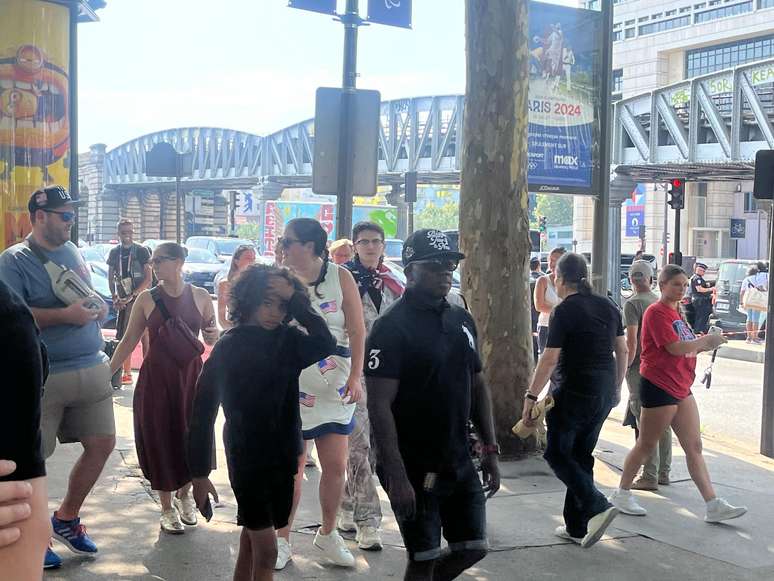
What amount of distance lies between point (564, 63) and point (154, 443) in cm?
594

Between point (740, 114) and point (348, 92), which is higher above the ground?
point (740, 114)

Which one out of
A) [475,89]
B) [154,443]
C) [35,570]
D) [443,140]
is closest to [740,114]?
[443,140]

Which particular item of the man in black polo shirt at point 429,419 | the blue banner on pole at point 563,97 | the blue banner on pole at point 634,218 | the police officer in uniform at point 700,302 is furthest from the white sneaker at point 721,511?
the blue banner on pole at point 634,218

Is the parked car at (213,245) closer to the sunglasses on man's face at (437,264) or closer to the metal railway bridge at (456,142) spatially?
the metal railway bridge at (456,142)

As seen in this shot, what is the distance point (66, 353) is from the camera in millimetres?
5070

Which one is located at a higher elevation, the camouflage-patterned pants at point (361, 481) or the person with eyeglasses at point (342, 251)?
the person with eyeglasses at point (342, 251)

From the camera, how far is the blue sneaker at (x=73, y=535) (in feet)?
17.2

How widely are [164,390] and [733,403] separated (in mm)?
9087

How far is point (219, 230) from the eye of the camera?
85688 mm

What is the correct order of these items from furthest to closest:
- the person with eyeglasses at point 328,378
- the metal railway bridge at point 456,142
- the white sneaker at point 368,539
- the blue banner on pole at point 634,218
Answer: the blue banner on pole at point 634,218
the metal railway bridge at point 456,142
the white sneaker at point 368,539
the person with eyeglasses at point 328,378

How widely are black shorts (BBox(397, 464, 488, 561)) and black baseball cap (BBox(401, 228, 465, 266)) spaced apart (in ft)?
2.87

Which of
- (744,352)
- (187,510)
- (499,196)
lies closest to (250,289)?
(187,510)

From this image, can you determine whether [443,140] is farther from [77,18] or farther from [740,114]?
[77,18]

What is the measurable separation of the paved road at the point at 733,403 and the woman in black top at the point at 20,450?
878 cm
